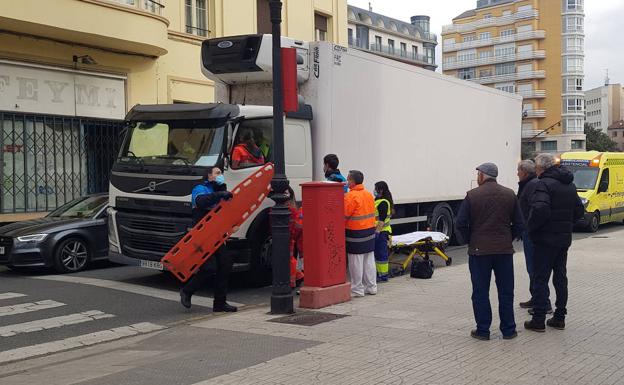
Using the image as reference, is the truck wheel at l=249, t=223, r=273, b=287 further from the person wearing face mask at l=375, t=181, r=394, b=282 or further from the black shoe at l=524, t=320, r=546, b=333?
the black shoe at l=524, t=320, r=546, b=333

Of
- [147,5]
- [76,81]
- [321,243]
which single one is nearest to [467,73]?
[147,5]

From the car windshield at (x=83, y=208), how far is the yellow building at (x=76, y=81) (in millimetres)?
2886

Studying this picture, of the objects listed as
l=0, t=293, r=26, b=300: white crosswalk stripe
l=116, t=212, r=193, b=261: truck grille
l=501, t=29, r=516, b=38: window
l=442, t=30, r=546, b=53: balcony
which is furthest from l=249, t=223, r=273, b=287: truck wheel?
l=501, t=29, r=516, b=38: window

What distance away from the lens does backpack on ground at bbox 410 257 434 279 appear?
10867 millimetres

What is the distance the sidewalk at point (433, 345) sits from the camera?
548cm

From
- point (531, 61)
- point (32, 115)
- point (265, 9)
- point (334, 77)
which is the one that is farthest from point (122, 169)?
point (531, 61)

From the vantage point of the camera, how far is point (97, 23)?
53.4 ft

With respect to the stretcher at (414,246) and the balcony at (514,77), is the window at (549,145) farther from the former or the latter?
the stretcher at (414,246)

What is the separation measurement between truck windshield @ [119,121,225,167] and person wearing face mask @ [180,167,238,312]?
817 millimetres

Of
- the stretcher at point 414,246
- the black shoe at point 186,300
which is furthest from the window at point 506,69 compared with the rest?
the black shoe at point 186,300

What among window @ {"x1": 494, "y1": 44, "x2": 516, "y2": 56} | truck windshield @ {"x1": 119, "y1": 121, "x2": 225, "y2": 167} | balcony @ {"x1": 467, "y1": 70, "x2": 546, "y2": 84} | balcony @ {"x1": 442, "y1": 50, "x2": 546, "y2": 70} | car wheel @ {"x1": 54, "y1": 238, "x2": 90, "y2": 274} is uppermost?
window @ {"x1": 494, "y1": 44, "x2": 516, "y2": 56}

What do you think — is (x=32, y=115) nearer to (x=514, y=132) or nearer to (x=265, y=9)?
(x=265, y=9)

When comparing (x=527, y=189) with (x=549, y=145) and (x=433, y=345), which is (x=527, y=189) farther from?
(x=549, y=145)

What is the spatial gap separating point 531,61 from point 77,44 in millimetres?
89997
